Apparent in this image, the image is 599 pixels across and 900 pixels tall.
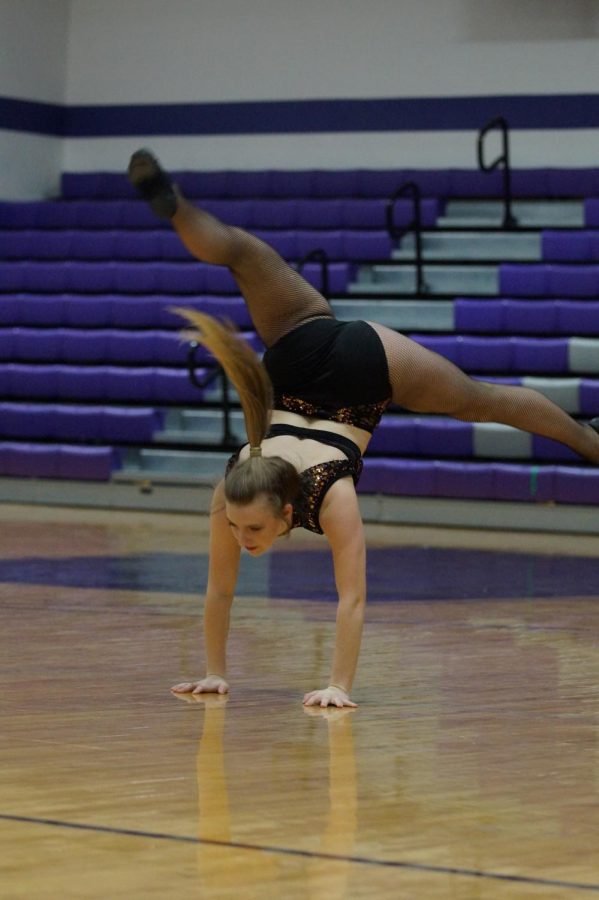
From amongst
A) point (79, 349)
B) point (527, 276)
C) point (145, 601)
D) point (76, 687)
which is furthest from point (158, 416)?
point (76, 687)

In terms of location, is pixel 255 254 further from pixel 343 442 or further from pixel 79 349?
pixel 79 349

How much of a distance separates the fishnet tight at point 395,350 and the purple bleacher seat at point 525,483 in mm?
4709

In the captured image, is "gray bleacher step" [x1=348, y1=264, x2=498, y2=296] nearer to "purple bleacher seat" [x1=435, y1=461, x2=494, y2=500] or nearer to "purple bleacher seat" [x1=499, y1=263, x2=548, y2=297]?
"purple bleacher seat" [x1=499, y1=263, x2=548, y2=297]

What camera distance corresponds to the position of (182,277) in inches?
411

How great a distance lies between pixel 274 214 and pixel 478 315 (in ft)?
5.98

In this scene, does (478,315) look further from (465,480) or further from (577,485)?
(577,485)

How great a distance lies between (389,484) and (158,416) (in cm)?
166

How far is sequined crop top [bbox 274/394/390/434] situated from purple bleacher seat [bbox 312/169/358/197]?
7.21m

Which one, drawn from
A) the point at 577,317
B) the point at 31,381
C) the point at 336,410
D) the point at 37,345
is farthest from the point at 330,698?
the point at 37,345

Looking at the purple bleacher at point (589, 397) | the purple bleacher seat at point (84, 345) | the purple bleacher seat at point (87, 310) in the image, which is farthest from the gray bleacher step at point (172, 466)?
the purple bleacher at point (589, 397)

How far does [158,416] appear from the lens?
9.95m

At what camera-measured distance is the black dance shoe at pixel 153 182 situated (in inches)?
130

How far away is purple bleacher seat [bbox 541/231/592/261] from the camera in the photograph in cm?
968

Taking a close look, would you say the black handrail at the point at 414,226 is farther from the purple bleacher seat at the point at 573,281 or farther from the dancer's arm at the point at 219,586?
the dancer's arm at the point at 219,586
